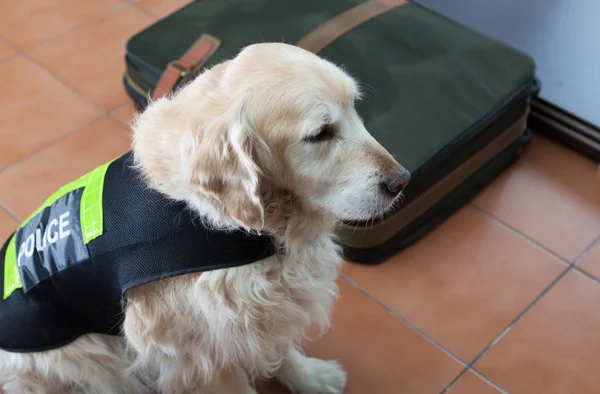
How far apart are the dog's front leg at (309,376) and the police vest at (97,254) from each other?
0.45 m

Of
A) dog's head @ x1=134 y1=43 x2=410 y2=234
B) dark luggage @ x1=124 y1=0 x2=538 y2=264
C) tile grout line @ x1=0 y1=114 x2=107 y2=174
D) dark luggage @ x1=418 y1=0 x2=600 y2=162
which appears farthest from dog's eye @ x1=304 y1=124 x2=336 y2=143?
tile grout line @ x1=0 y1=114 x2=107 y2=174

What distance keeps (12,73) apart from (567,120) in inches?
77.8

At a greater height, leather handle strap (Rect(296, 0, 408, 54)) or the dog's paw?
leather handle strap (Rect(296, 0, 408, 54))

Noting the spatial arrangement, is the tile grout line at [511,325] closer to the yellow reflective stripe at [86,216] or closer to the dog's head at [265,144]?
the dog's head at [265,144]

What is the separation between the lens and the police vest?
1.08 meters

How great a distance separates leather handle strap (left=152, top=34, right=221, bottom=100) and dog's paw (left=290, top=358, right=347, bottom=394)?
2.61 ft

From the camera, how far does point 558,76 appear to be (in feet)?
7.22

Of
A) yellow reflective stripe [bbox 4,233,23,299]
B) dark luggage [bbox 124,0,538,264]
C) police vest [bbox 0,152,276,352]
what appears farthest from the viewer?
dark luggage [bbox 124,0,538,264]

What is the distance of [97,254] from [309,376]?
649 mm

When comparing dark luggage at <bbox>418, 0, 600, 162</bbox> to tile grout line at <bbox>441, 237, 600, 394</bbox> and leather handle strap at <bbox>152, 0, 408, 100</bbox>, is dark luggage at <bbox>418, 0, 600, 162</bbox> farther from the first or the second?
leather handle strap at <bbox>152, 0, 408, 100</bbox>

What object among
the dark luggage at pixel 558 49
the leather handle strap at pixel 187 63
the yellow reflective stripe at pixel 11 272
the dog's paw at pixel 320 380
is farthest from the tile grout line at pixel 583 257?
the yellow reflective stripe at pixel 11 272

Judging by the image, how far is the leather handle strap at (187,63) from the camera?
1.71 meters

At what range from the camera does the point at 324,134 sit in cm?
105

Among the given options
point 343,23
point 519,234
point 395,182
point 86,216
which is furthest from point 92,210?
point 519,234
